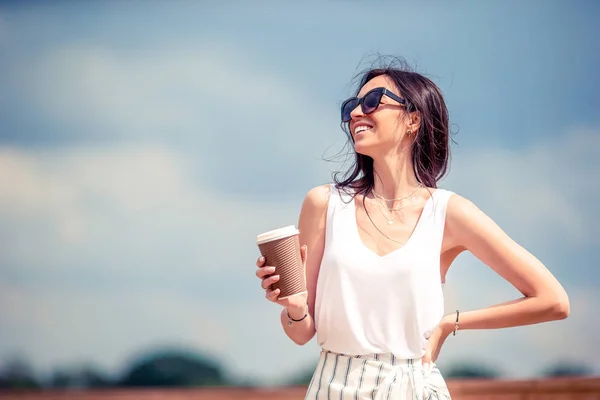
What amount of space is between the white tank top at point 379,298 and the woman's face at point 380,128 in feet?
1.03

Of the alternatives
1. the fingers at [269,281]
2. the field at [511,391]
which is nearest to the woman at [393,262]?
the fingers at [269,281]

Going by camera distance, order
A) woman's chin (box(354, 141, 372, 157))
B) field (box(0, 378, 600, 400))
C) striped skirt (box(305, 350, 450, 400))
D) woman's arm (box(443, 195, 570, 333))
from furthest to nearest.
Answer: field (box(0, 378, 600, 400)) → woman's chin (box(354, 141, 372, 157)) → woman's arm (box(443, 195, 570, 333)) → striped skirt (box(305, 350, 450, 400))

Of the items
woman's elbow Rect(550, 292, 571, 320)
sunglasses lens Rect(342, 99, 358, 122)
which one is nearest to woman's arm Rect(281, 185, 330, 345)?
sunglasses lens Rect(342, 99, 358, 122)

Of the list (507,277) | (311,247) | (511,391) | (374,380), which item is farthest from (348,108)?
(511,391)

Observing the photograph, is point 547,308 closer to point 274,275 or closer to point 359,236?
point 359,236

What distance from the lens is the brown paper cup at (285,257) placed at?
6.19ft

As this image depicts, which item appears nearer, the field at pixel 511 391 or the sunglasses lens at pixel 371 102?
the sunglasses lens at pixel 371 102

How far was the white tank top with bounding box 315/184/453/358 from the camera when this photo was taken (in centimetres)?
204

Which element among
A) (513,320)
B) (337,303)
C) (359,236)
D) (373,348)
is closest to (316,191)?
(359,236)

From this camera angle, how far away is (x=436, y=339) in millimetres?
2092

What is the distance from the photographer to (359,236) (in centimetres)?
216

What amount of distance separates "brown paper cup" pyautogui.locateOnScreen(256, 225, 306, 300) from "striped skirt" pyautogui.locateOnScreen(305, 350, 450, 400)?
280mm

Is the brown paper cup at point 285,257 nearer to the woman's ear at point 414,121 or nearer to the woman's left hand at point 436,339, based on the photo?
the woman's left hand at point 436,339

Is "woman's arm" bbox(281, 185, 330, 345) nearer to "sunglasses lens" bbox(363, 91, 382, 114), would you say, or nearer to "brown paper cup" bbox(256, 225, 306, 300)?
"brown paper cup" bbox(256, 225, 306, 300)
